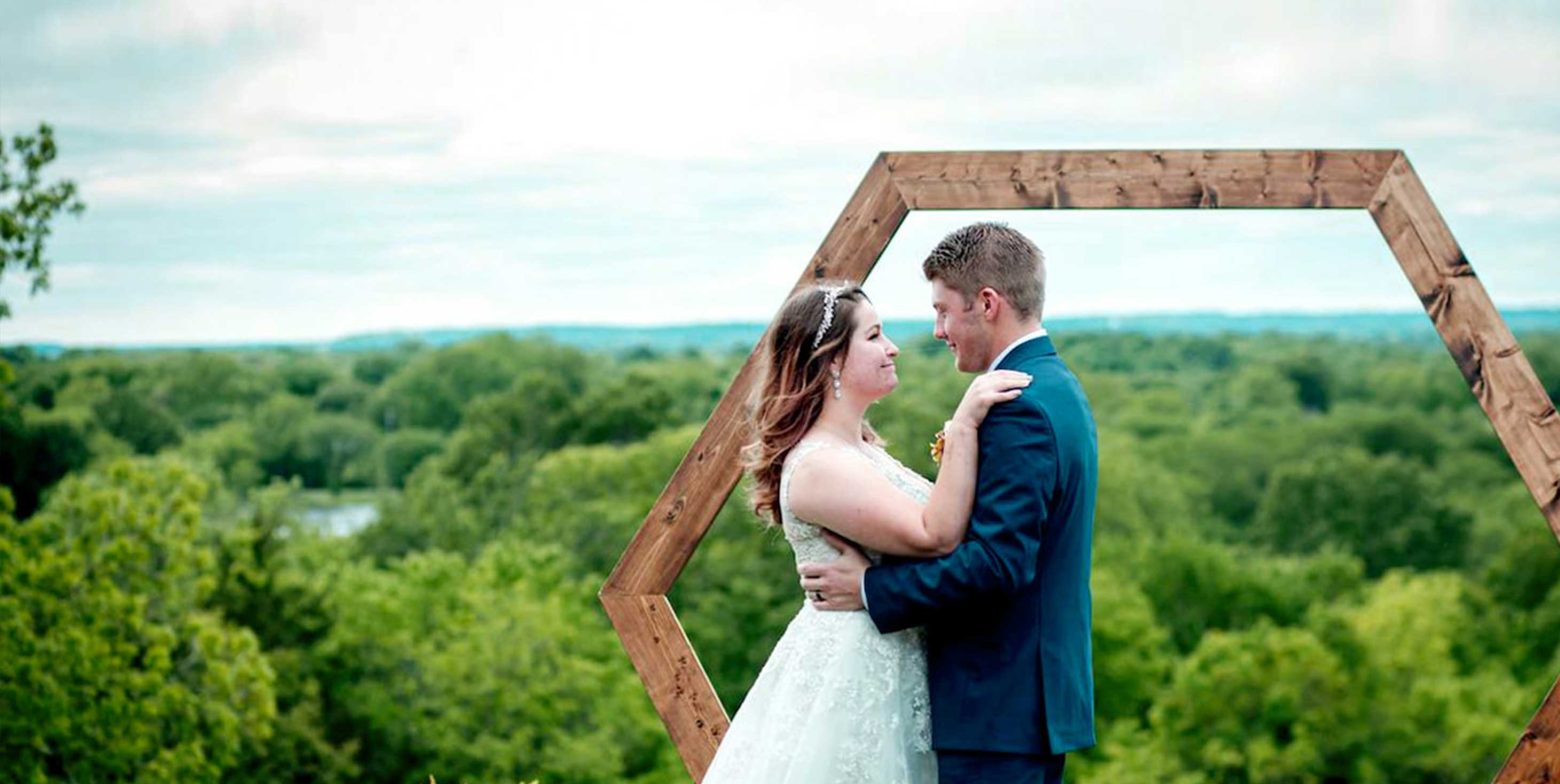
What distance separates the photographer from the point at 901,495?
3963 millimetres

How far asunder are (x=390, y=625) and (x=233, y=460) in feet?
71.4

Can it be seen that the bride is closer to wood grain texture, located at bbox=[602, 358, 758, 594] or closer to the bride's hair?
the bride's hair

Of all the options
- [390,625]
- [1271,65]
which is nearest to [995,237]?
[390,625]

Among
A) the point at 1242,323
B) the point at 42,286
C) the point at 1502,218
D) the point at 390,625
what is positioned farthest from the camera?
the point at 1242,323

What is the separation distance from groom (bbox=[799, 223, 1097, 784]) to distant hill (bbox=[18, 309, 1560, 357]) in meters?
68.0

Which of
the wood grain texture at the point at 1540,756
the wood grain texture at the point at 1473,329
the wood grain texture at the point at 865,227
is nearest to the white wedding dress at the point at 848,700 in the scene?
the wood grain texture at the point at 865,227

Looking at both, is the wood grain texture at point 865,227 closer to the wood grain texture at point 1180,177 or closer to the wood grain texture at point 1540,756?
the wood grain texture at point 1180,177

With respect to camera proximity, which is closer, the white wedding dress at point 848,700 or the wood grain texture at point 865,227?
the white wedding dress at point 848,700

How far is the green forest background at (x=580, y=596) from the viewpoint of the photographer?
2555cm

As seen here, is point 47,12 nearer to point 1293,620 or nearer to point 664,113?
point 664,113

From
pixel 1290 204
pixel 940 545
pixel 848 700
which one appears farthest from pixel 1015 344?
pixel 1290 204

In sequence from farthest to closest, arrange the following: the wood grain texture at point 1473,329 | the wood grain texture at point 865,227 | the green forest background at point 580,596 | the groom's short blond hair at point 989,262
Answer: the green forest background at point 580,596 → the wood grain texture at point 865,227 → the wood grain texture at point 1473,329 → the groom's short blond hair at point 989,262

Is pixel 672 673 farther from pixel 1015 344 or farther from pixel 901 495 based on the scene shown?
pixel 1015 344

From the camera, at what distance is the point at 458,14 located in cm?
6169
